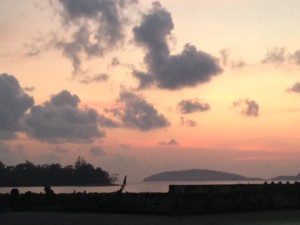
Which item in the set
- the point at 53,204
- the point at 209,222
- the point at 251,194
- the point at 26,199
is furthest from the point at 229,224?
the point at 26,199

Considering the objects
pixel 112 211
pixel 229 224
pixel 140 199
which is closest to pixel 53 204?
pixel 140 199

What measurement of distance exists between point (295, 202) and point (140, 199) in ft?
37.5

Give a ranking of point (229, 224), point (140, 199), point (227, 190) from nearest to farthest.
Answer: point (229, 224) < point (227, 190) < point (140, 199)

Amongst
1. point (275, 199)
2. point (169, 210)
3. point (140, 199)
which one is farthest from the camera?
point (140, 199)

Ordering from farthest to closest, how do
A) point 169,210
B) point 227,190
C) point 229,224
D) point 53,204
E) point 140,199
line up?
point 53,204 < point 140,199 < point 227,190 < point 169,210 < point 229,224

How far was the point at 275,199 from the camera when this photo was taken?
30.5 metres

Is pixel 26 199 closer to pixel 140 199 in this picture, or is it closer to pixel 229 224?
pixel 140 199

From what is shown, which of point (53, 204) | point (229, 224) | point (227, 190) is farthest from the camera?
point (53, 204)

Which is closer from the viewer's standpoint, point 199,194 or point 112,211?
point 199,194

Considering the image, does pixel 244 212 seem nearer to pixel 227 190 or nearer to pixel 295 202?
pixel 227 190

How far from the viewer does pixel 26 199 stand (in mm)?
41750

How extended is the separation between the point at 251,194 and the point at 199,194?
3.72m

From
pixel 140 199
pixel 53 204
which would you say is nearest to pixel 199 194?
pixel 140 199

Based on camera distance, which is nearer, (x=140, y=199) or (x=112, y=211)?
(x=112, y=211)
